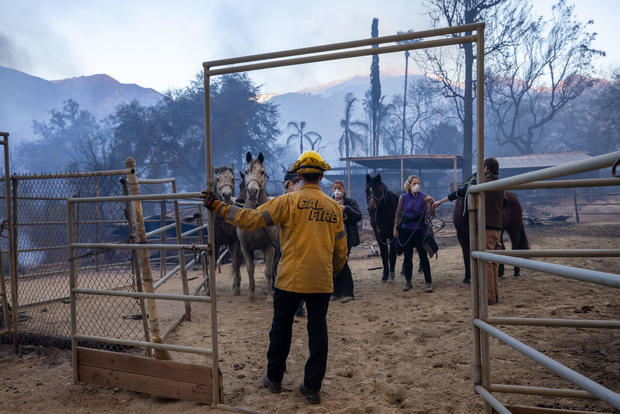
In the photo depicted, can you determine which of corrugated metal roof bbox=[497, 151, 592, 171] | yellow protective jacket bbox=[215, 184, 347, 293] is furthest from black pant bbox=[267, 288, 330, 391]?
corrugated metal roof bbox=[497, 151, 592, 171]

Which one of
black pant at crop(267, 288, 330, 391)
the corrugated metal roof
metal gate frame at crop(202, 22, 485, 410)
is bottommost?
black pant at crop(267, 288, 330, 391)

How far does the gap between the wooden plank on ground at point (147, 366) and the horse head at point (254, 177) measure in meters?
2.90

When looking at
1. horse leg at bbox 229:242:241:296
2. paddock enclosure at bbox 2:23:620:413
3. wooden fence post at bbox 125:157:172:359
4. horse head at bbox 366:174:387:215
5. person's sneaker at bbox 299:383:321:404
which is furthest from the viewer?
horse head at bbox 366:174:387:215

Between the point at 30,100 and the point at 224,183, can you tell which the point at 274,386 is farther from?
the point at 30,100

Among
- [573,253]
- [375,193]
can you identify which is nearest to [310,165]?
[573,253]

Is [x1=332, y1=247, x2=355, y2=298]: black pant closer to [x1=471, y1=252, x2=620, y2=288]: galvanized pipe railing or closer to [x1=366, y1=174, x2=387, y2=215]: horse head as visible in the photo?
[x1=366, y1=174, x2=387, y2=215]: horse head

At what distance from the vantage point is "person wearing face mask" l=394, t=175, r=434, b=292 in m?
6.75

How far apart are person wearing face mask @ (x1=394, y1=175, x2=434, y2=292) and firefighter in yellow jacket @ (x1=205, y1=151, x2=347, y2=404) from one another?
12.4 feet

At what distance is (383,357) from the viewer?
410cm

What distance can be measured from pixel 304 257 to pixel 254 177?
2952 mm

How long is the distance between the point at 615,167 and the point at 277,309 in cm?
249

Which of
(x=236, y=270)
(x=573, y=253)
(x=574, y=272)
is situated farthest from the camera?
(x=236, y=270)

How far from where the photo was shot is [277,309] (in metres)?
3.24

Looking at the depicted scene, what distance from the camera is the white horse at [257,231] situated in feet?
19.2
